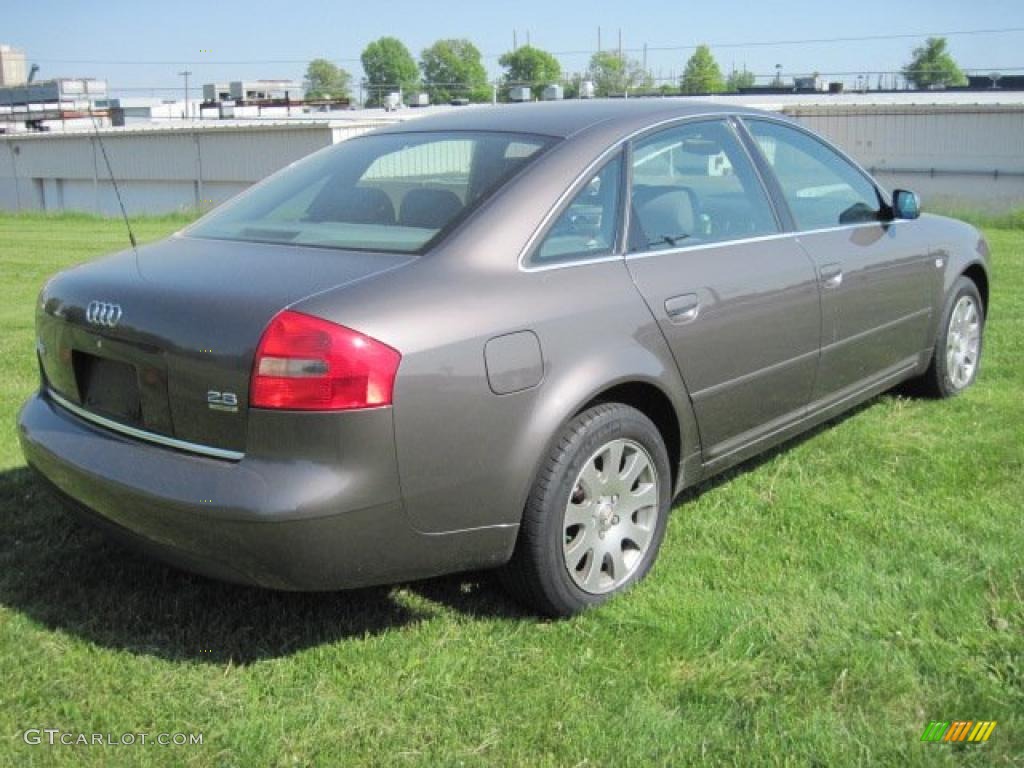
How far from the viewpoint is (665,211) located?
147 inches

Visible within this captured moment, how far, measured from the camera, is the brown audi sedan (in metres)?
2.74

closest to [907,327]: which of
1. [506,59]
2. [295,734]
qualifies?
[295,734]

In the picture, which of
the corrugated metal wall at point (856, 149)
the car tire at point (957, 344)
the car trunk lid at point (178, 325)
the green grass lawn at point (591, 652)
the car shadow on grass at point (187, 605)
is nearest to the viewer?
the green grass lawn at point (591, 652)

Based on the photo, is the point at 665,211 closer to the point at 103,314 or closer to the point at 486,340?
the point at 486,340

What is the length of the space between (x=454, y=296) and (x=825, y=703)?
1457 mm

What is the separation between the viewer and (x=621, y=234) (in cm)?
351

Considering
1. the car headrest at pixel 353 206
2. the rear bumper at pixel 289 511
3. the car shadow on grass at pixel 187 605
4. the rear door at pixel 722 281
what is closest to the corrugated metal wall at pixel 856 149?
the rear door at pixel 722 281

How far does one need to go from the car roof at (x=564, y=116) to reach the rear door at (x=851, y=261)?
39 cm

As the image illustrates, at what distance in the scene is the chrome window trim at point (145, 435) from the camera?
2818mm

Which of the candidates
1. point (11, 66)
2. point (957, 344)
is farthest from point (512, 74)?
point (957, 344)

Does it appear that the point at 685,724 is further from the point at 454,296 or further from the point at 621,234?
the point at 621,234

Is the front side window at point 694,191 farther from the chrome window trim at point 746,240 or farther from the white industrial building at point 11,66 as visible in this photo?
the white industrial building at point 11,66

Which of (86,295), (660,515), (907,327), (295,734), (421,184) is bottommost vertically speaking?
(295,734)

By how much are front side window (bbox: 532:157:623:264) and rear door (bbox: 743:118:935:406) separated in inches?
41.7
